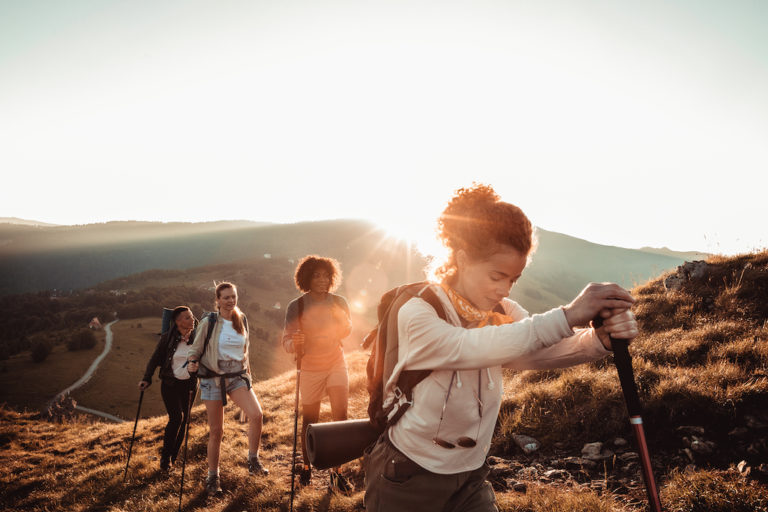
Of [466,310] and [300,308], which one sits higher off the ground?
[466,310]

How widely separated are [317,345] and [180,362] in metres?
3.45

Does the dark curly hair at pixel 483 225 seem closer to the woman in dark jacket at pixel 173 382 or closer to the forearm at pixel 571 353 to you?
the forearm at pixel 571 353

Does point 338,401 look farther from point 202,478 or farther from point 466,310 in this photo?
point 466,310

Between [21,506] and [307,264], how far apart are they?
7.28m

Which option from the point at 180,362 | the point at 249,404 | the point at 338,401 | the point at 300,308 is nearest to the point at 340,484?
the point at 338,401

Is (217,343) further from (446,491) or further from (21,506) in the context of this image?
(21,506)

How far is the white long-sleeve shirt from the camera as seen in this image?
5.26 ft

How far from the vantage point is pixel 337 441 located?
206 centimetres

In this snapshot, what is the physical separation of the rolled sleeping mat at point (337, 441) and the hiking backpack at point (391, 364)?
0.31ft

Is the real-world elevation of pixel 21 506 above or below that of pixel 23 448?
above

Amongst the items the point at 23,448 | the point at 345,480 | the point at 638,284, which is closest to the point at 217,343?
the point at 345,480

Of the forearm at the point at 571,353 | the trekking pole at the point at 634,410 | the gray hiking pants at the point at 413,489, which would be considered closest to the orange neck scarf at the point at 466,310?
the forearm at the point at 571,353

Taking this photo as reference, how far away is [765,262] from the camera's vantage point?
7.79 m

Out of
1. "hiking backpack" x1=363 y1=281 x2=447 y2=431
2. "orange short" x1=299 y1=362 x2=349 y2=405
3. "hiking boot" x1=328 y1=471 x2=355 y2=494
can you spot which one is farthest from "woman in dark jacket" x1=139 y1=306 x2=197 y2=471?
"hiking backpack" x1=363 y1=281 x2=447 y2=431
